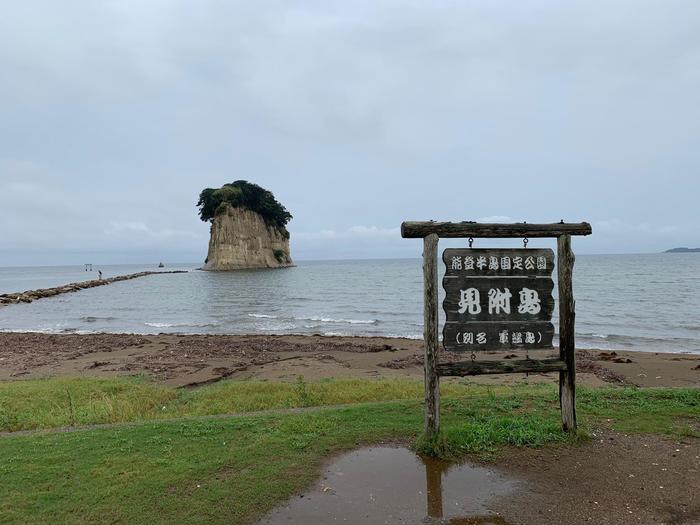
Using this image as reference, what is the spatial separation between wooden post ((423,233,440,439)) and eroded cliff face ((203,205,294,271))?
99178mm

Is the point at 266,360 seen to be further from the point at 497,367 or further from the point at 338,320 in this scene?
the point at 338,320

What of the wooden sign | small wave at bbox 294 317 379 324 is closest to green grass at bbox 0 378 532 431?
the wooden sign

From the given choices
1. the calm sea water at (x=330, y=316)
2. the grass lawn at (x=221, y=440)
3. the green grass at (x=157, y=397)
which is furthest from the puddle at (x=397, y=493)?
the calm sea water at (x=330, y=316)

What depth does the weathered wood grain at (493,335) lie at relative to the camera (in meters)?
5.96

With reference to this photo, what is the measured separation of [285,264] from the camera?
400 ft

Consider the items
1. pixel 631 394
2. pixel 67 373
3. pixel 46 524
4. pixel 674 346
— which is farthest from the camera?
pixel 674 346

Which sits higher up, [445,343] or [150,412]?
[445,343]

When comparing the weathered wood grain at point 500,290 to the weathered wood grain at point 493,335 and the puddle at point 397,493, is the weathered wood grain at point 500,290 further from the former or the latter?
the puddle at point 397,493

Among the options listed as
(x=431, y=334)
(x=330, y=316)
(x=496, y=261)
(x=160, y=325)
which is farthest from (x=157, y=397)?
(x=330, y=316)

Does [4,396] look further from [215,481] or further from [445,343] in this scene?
[445,343]

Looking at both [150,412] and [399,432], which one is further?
[150,412]

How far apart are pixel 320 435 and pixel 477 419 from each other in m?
2.35

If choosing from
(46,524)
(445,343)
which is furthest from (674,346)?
(46,524)

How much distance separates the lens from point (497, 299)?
19.9 ft
